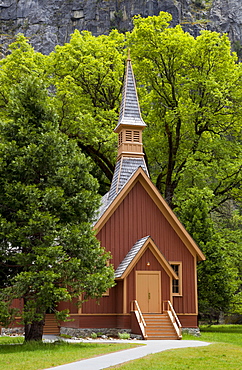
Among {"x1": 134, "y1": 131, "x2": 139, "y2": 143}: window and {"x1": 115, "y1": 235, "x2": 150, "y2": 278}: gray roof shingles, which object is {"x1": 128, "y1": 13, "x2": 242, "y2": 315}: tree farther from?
{"x1": 115, "y1": 235, "x2": 150, "y2": 278}: gray roof shingles

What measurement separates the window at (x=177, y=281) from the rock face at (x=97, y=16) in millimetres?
79105

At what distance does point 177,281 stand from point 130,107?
10176 millimetres

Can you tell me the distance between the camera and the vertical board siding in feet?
73.1

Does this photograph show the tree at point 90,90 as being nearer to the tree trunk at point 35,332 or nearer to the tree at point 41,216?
the tree at point 41,216

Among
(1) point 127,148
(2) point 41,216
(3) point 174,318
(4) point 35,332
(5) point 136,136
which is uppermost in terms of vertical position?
(5) point 136,136

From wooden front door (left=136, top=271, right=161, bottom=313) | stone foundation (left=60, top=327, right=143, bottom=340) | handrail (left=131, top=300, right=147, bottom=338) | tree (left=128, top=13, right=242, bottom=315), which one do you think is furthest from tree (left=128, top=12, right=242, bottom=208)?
stone foundation (left=60, top=327, right=143, bottom=340)

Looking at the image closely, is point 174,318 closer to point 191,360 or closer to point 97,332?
point 97,332

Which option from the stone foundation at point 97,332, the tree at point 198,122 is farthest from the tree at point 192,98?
the stone foundation at point 97,332

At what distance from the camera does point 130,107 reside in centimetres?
2694

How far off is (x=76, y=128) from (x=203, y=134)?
8.37 meters

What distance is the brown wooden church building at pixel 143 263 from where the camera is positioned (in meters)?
20.8

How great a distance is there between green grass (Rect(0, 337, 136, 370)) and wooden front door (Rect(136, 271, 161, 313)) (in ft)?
17.0

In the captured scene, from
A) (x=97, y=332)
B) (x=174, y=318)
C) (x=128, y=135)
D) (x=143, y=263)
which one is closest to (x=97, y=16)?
(x=128, y=135)

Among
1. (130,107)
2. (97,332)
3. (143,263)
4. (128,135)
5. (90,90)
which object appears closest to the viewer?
(97,332)
